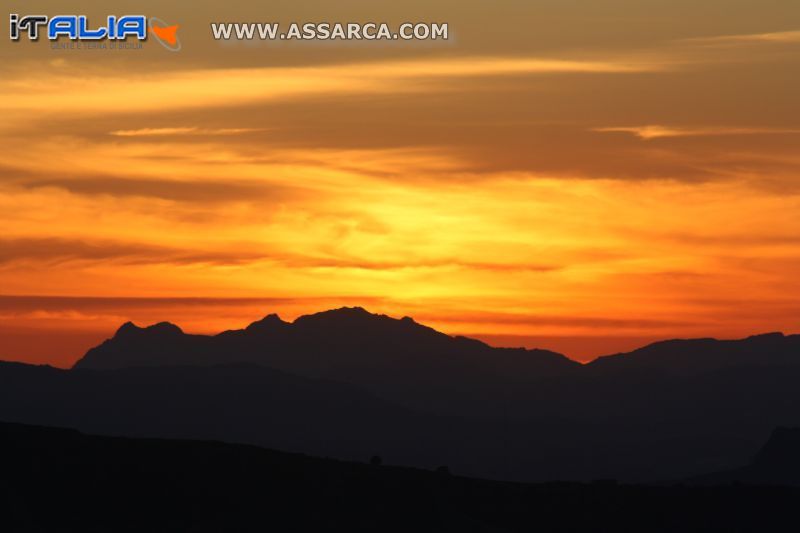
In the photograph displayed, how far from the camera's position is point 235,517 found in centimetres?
9406

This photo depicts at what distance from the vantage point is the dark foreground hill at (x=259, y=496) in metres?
93.1

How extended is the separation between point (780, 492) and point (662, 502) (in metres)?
14.4

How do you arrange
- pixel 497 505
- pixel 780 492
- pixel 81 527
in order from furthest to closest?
pixel 780 492 < pixel 497 505 < pixel 81 527

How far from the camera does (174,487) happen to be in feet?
318

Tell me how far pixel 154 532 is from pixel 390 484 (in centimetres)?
1924

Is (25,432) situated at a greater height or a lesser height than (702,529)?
greater

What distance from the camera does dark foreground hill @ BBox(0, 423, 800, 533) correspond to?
9306 centimetres

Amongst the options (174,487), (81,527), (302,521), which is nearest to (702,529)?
(302,521)

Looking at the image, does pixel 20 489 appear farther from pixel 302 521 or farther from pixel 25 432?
pixel 302 521

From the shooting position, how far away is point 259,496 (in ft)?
320

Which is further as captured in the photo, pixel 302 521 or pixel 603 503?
pixel 603 503

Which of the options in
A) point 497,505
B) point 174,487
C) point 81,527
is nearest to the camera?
point 81,527

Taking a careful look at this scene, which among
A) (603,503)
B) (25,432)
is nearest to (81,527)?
(25,432)

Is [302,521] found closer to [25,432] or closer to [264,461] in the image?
[264,461]
